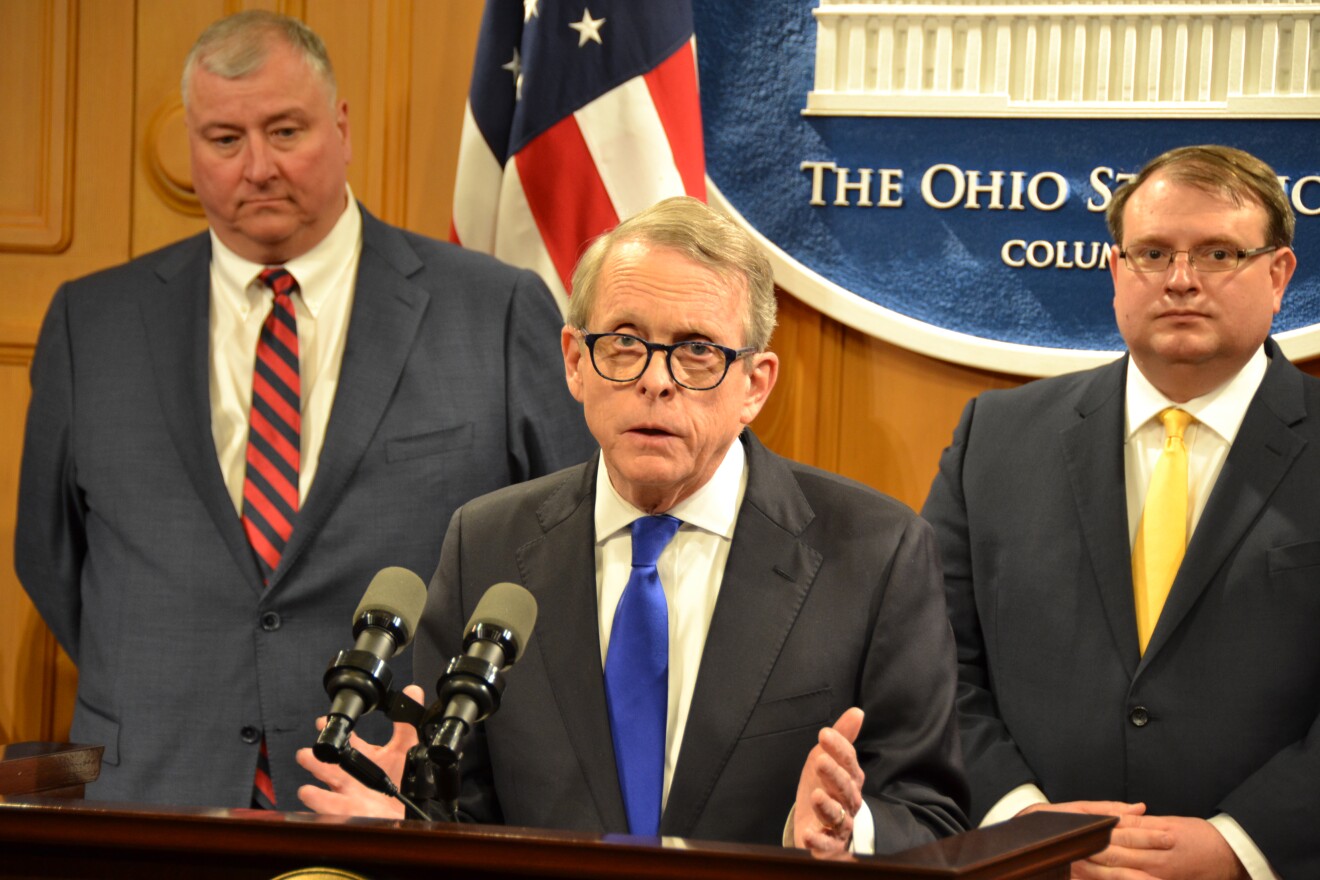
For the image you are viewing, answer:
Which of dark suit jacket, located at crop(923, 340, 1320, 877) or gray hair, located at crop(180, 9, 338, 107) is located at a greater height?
gray hair, located at crop(180, 9, 338, 107)

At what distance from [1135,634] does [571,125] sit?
165cm

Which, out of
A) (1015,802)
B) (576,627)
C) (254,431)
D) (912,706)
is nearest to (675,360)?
(576,627)

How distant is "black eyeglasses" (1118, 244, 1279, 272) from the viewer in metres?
2.64

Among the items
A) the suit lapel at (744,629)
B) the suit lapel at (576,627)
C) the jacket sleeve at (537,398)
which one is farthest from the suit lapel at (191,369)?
the suit lapel at (744,629)

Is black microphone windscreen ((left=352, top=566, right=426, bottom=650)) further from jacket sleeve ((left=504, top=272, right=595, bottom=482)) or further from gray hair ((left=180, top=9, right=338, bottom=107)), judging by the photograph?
gray hair ((left=180, top=9, right=338, bottom=107))

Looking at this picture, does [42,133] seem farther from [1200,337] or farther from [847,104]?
[1200,337]

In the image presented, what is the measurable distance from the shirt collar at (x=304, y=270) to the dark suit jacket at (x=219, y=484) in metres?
0.05

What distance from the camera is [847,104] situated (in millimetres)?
3486

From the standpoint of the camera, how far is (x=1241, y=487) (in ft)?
8.61

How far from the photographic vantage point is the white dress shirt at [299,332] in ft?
9.68

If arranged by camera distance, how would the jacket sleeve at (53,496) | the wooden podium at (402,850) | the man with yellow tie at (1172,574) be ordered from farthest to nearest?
the jacket sleeve at (53,496), the man with yellow tie at (1172,574), the wooden podium at (402,850)

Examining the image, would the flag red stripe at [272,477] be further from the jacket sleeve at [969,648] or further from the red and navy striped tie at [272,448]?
the jacket sleeve at [969,648]

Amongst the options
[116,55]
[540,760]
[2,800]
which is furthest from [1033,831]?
[116,55]

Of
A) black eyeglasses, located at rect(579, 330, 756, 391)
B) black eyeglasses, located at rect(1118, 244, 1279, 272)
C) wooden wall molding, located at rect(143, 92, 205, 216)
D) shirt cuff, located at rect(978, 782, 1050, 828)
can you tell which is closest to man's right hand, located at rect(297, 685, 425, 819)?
black eyeglasses, located at rect(579, 330, 756, 391)
